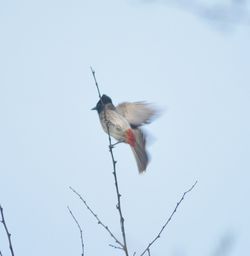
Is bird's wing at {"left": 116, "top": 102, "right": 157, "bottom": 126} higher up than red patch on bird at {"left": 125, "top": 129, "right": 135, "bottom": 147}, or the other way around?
bird's wing at {"left": 116, "top": 102, "right": 157, "bottom": 126}

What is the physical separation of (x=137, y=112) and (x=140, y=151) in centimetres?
61

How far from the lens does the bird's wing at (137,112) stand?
7.98 metres

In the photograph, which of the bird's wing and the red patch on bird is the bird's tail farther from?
the bird's wing

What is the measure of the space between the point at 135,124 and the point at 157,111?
0.30 metres

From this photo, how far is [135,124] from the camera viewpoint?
7949 millimetres

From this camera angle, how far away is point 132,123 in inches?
313

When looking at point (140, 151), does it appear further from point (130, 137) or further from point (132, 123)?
point (132, 123)

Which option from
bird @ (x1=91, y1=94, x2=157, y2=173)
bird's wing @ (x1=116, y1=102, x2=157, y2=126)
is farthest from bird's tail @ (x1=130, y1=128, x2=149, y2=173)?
bird's wing @ (x1=116, y1=102, x2=157, y2=126)

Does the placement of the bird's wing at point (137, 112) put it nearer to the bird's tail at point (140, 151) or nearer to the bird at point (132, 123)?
the bird at point (132, 123)

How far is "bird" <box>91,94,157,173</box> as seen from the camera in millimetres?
7695

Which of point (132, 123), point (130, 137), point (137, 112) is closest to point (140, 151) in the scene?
point (130, 137)

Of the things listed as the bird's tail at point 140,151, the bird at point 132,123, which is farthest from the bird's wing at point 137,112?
the bird's tail at point 140,151

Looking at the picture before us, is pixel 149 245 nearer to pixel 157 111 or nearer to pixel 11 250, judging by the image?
pixel 11 250

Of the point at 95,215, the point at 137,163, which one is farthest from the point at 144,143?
the point at 95,215
